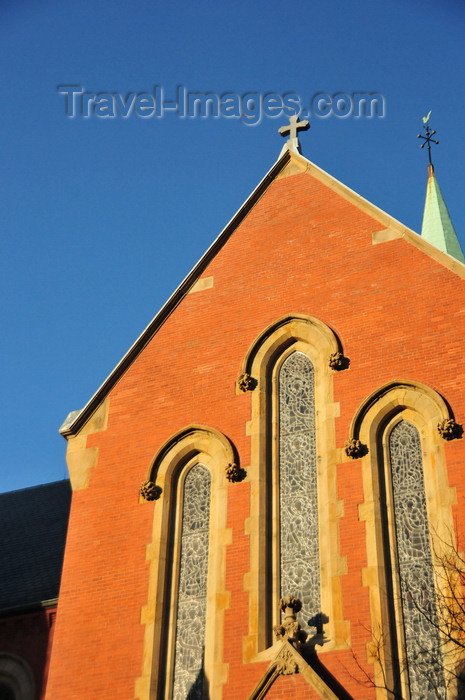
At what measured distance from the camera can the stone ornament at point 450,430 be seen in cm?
1424

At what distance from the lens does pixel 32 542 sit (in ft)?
68.8

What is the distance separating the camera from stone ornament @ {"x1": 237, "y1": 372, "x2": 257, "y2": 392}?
16.4 m

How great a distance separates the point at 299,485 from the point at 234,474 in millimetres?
1023

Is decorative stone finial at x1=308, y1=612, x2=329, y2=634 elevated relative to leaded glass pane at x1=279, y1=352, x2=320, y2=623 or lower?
lower

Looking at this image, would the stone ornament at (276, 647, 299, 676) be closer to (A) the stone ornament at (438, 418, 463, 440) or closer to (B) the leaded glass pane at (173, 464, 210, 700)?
(B) the leaded glass pane at (173, 464, 210, 700)

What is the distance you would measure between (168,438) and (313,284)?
349 cm

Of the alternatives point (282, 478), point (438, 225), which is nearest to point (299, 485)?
point (282, 478)

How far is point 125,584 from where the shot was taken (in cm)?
1550

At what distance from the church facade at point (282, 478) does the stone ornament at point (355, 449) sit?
0.03m

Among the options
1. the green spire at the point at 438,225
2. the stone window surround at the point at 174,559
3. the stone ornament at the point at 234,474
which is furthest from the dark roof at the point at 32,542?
the green spire at the point at 438,225

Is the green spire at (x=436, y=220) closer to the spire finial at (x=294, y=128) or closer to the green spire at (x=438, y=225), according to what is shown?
the green spire at (x=438, y=225)

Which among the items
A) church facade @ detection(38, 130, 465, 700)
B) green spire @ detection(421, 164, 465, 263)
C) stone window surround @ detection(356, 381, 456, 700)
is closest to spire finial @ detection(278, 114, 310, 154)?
church facade @ detection(38, 130, 465, 700)

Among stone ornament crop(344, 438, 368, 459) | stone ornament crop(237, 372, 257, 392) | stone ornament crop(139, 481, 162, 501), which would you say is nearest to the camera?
stone ornament crop(344, 438, 368, 459)

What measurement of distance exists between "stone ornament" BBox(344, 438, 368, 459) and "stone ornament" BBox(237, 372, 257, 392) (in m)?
2.13
